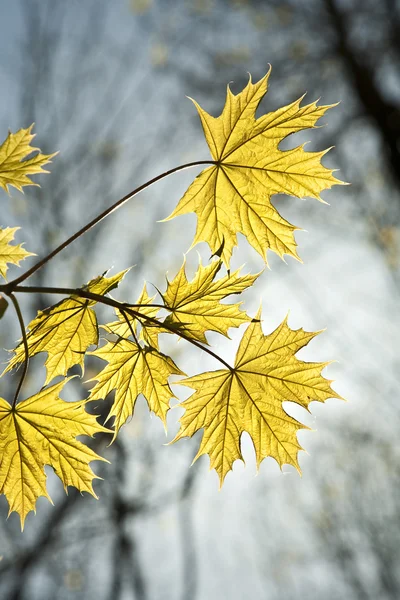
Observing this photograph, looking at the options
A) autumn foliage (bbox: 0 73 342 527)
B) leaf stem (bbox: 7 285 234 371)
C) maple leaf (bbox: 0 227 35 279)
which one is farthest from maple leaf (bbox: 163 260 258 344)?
maple leaf (bbox: 0 227 35 279)

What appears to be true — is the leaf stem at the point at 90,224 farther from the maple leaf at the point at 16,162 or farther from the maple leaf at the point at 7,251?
the maple leaf at the point at 16,162

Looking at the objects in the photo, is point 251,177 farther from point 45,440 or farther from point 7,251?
point 45,440

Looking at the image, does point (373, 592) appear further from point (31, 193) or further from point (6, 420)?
point (6, 420)

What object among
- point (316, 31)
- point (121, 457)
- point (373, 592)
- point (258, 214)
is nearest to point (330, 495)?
point (373, 592)

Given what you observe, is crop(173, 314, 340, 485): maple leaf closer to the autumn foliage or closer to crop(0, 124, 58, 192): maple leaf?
the autumn foliage

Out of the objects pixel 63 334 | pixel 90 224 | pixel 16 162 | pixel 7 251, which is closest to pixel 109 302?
pixel 90 224

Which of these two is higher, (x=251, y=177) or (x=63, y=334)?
(x=251, y=177)
